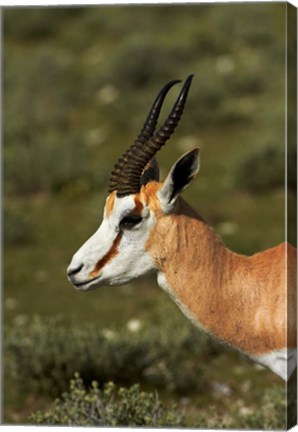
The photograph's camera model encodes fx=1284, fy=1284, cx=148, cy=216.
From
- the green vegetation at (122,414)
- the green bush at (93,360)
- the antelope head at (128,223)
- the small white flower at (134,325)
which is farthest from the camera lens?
the small white flower at (134,325)

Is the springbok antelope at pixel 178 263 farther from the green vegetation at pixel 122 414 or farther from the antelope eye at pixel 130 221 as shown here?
the green vegetation at pixel 122 414

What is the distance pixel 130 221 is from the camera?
18.8ft

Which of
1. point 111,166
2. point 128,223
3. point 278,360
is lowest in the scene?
point 278,360

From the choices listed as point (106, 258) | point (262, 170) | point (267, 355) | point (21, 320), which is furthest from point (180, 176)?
point (262, 170)

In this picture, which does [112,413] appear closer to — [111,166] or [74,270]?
[74,270]

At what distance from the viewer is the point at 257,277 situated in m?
5.88

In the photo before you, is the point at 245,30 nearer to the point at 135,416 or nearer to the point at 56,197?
the point at 56,197

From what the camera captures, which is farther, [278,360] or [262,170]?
[262,170]

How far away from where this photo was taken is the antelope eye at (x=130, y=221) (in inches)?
225

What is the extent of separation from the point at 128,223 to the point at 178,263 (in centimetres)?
29

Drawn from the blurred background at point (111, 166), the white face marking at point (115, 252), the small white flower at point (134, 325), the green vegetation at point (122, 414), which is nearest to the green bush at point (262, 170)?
the blurred background at point (111, 166)

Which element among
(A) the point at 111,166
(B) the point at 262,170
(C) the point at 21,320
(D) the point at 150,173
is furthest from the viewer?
(A) the point at 111,166

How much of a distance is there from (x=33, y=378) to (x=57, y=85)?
31.0 ft

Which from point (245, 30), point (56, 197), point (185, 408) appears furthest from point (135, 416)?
point (245, 30)
